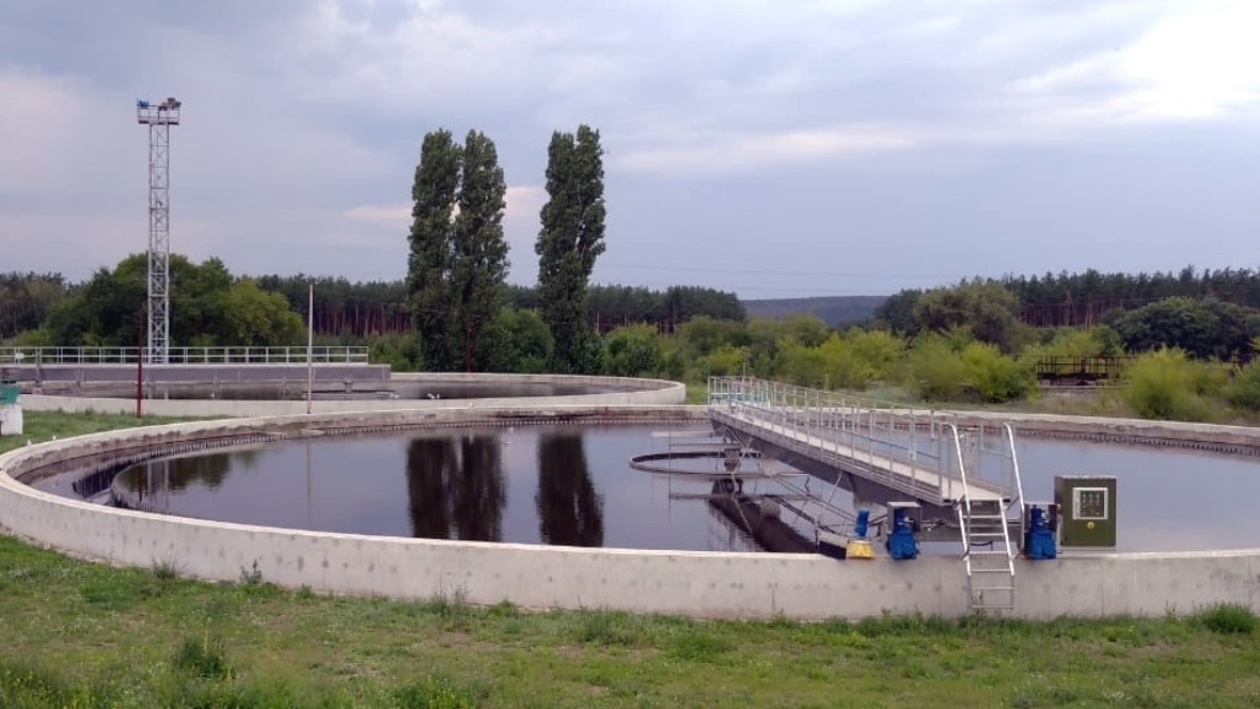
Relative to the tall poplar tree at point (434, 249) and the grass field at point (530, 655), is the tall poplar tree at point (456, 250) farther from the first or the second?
the grass field at point (530, 655)

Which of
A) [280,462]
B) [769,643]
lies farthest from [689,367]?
[769,643]

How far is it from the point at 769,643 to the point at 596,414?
19271 millimetres

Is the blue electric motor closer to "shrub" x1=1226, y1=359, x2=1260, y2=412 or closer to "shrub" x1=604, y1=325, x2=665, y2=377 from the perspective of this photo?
"shrub" x1=1226, y1=359, x2=1260, y2=412

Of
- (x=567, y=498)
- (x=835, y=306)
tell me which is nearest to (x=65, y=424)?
(x=567, y=498)

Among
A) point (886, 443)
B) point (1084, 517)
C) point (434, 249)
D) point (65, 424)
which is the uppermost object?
point (434, 249)

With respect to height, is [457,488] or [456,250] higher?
[456,250]

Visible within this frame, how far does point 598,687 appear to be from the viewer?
26.7ft

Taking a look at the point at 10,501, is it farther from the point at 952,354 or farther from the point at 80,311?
the point at 80,311

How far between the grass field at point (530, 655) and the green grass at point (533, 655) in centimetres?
2

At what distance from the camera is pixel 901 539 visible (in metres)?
11.0

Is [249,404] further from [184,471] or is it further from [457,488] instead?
[457,488]

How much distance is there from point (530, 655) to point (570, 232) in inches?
1477

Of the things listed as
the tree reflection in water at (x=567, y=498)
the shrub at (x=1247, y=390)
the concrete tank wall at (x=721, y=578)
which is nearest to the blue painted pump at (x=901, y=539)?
the concrete tank wall at (x=721, y=578)

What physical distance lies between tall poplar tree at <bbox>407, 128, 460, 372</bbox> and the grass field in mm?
33517
